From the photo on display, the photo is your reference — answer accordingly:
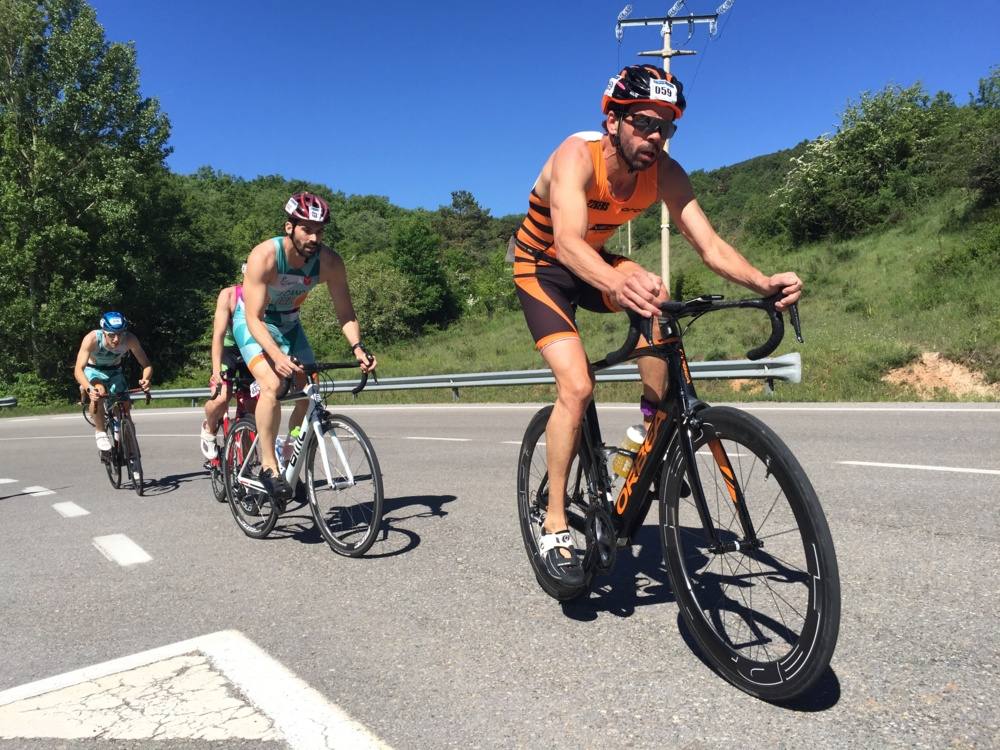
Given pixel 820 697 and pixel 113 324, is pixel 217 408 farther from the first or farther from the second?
pixel 820 697

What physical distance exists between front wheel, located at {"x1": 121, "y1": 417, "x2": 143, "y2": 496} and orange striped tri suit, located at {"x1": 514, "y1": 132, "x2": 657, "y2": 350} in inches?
226

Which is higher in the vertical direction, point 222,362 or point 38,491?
point 222,362

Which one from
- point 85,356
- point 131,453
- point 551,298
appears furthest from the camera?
point 85,356

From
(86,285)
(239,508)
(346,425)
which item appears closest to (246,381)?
(239,508)

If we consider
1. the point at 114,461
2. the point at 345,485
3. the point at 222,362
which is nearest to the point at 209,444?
Result: the point at 222,362

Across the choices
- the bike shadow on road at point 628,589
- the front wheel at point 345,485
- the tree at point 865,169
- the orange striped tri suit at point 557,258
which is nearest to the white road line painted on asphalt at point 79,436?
the front wheel at point 345,485

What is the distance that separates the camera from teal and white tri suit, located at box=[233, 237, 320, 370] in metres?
4.91

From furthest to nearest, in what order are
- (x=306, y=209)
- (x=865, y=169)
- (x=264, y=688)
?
(x=865, y=169) → (x=306, y=209) → (x=264, y=688)

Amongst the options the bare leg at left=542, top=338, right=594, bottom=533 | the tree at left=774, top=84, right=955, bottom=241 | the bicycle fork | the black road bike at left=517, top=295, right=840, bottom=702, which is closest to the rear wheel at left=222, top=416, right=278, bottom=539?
the bare leg at left=542, top=338, right=594, bottom=533

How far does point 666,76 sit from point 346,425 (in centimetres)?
272

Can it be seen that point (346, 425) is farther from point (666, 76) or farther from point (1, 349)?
point (1, 349)

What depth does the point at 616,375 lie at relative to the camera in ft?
45.4

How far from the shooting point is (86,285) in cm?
3111

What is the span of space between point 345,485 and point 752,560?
259cm
